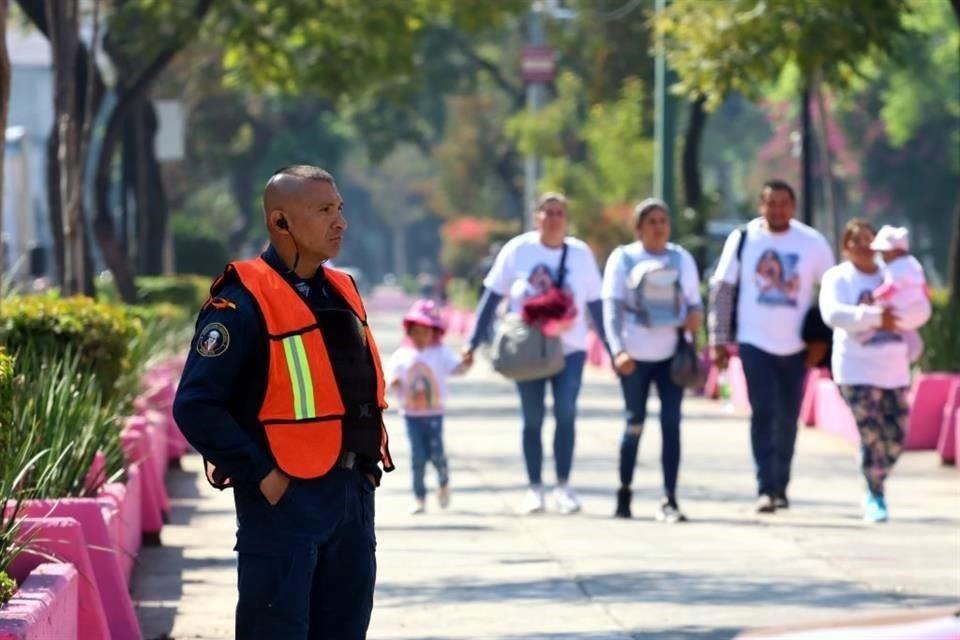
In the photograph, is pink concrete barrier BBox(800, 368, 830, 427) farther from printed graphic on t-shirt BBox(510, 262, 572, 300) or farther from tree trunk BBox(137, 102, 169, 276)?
tree trunk BBox(137, 102, 169, 276)

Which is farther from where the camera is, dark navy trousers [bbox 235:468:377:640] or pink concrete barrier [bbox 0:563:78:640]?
pink concrete barrier [bbox 0:563:78:640]

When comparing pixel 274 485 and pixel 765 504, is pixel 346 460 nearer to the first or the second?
pixel 274 485

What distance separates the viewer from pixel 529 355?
14.0 meters

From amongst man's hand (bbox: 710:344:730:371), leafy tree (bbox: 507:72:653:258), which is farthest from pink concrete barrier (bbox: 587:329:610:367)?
man's hand (bbox: 710:344:730:371)

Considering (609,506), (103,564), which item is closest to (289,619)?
(103,564)

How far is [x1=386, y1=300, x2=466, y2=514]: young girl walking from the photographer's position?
47.4 feet

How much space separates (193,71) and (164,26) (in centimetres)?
1794

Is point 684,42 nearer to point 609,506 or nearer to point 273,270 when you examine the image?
point 609,506

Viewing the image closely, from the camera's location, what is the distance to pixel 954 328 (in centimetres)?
1942

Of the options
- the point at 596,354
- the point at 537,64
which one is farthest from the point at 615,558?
the point at 537,64

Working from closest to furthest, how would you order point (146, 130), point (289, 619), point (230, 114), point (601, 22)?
point (289, 619), point (146, 130), point (601, 22), point (230, 114)

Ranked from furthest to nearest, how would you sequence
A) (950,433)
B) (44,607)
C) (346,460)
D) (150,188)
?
(150,188)
(950,433)
(44,607)
(346,460)

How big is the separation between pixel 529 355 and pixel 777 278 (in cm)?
144

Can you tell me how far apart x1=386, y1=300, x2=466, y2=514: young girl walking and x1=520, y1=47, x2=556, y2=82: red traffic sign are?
33014 millimetres
